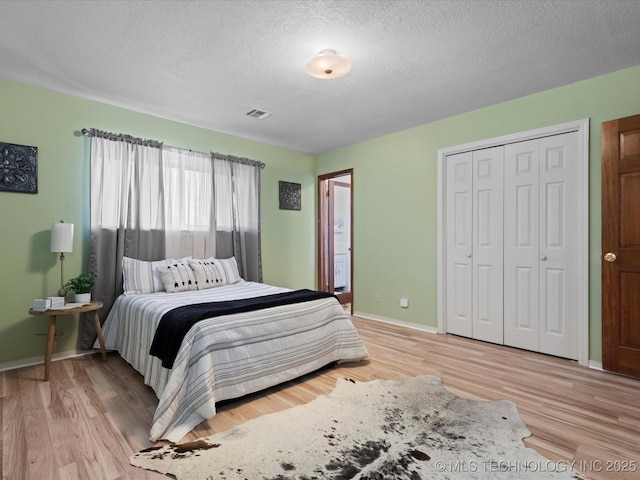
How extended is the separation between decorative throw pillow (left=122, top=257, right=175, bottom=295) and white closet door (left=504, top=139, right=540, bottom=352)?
3598mm

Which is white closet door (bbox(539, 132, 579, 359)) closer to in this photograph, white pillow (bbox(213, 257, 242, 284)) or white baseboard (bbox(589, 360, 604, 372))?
white baseboard (bbox(589, 360, 604, 372))

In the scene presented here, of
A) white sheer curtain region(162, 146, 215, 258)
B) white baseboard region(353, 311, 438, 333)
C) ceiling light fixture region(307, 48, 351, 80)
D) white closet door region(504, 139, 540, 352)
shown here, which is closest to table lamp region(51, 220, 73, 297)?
white sheer curtain region(162, 146, 215, 258)

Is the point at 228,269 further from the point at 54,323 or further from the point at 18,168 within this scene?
the point at 18,168

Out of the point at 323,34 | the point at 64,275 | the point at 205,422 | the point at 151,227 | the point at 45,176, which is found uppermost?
the point at 323,34

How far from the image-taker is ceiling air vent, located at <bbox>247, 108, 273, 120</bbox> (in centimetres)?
363

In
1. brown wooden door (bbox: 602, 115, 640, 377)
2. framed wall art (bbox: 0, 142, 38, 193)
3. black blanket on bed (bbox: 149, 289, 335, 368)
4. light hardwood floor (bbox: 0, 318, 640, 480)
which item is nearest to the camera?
light hardwood floor (bbox: 0, 318, 640, 480)

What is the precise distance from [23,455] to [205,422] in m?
0.89

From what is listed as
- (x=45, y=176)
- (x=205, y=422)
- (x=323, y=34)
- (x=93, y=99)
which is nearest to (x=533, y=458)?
(x=205, y=422)

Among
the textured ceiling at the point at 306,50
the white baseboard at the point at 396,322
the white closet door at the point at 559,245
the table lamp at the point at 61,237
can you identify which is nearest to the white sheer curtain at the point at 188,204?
the textured ceiling at the point at 306,50

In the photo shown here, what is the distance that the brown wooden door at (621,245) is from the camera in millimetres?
2604

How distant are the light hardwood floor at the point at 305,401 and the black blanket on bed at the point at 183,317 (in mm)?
398

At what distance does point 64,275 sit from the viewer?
3.15 meters

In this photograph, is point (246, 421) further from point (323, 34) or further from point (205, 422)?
point (323, 34)

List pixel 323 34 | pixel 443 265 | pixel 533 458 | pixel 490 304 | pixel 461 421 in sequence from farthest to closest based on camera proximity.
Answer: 1. pixel 443 265
2. pixel 490 304
3. pixel 323 34
4. pixel 461 421
5. pixel 533 458
